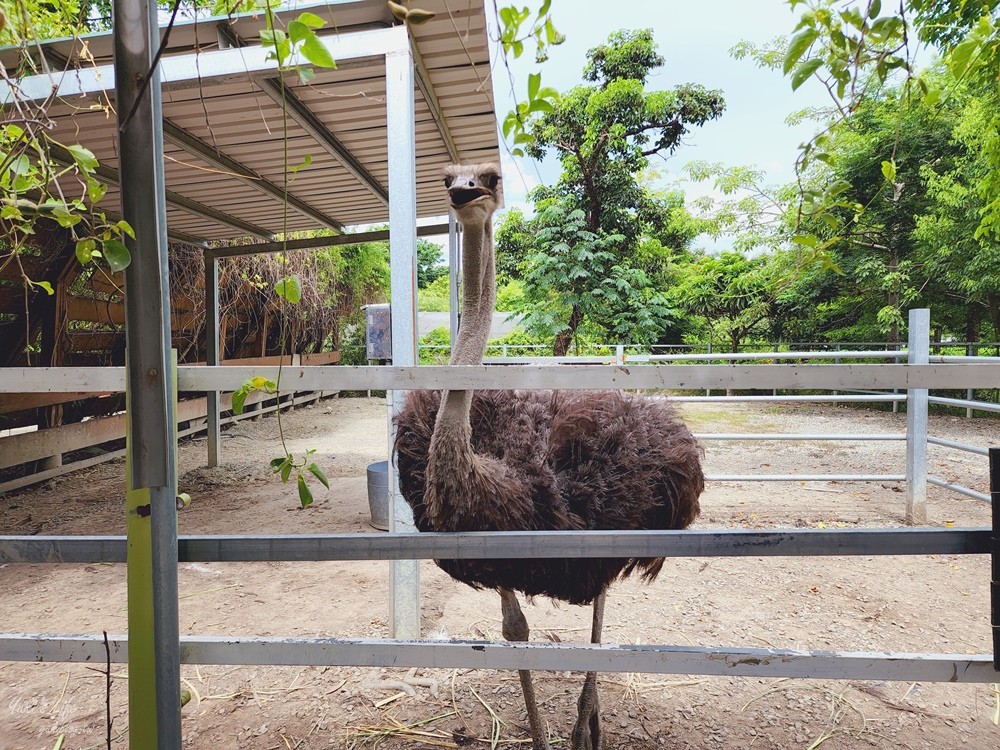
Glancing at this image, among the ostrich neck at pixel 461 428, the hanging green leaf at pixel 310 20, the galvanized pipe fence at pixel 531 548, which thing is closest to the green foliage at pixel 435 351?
the ostrich neck at pixel 461 428

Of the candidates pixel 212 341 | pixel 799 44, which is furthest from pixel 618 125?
pixel 799 44

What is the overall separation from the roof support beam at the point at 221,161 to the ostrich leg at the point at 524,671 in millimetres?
2225

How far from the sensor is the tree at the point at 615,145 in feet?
39.2

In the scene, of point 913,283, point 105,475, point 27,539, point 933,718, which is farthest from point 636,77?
point 27,539

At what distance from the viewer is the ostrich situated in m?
1.63

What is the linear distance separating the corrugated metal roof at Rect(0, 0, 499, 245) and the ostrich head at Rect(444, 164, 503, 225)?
0.29 metres

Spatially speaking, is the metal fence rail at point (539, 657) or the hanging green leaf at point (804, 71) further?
the metal fence rail at point (539, 657)

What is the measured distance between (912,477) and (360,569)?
3852mm

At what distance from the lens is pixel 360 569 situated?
145 inches

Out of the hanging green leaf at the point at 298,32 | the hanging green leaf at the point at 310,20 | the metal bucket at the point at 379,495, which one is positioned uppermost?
the hanging green leaf at the point at 310,20

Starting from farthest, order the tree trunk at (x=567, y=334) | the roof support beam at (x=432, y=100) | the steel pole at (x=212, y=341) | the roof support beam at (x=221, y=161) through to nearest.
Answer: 1. the tree trunk at (x=567, y=334)
2. the steel pole at (x=212, y=341)
3. the roof support beam at (x=221, y=161)
4. the roof support beam at (x=432, y=100)

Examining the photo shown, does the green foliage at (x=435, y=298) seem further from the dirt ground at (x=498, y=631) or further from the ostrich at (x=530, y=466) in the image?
the ostrich at (x=530, y=466)

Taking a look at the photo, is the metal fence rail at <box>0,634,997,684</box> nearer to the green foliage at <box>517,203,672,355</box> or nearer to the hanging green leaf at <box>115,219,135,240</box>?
the hanging green leaf at <box>115,219,135,240</box>

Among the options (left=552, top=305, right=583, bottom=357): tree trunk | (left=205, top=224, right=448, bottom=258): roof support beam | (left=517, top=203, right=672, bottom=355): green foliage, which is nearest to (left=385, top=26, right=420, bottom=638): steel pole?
(left=205, top=224, right=448, bottom=258): roof support beam
